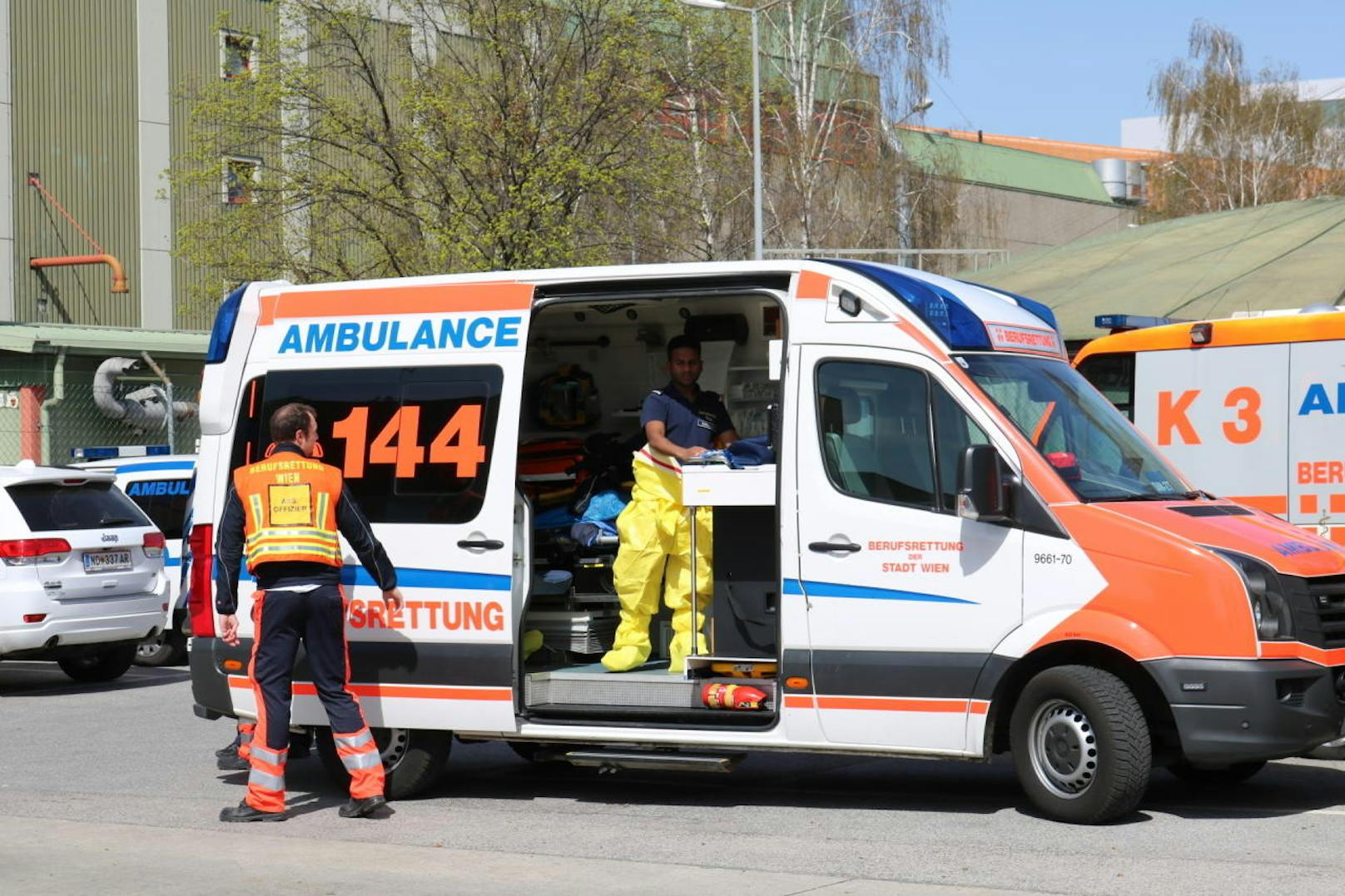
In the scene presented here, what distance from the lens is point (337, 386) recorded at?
9.33 m

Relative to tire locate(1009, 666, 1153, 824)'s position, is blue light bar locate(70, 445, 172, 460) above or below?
above

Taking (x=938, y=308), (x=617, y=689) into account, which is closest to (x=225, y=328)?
(x=617, y=689)

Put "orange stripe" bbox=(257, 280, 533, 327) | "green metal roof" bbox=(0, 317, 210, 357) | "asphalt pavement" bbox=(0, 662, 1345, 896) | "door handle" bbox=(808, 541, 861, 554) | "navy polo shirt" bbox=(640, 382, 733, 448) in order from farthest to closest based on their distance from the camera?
1. "green metal roof" bbox=(0, 317, 210, 357)
2. "navy polo shirt" bbox=(640, 382, 733, 448)
3. "orange stripe" bbox=(257, 280, 533, 327)
4. "door handle" bbox=(808, 541, 861, 554)
5. "asphalt pavement" bbox=(0, 662, 1345, 896)

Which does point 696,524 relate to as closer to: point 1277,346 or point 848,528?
point 848,528

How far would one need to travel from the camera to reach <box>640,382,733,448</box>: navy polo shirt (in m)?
9.47

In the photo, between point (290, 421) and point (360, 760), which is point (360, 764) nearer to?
point (360, 760)

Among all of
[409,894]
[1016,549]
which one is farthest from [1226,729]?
[409,894]

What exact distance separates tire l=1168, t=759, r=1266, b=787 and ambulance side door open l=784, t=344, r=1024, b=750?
5.12 ft

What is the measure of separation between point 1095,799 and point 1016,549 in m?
1.12

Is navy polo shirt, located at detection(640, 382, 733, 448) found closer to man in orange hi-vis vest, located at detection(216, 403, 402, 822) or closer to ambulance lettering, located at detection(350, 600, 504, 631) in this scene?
ambulance lettering, located at detection(350, 600, 504, 631)

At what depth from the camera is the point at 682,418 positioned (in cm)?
951

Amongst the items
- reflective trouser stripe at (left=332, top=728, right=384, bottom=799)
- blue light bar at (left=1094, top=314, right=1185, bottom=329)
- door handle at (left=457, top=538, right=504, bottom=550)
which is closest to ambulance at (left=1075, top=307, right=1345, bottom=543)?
blue light bar at (left=1094, top=314, right=1185, bottom=329)

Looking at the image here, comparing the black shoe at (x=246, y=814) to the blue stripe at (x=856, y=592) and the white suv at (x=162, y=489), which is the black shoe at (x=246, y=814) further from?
the white suv at (x=162, y=489)

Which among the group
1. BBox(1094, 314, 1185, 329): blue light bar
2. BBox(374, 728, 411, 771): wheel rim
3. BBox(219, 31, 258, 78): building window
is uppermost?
BBox(219, 31, 258, 78): building window
